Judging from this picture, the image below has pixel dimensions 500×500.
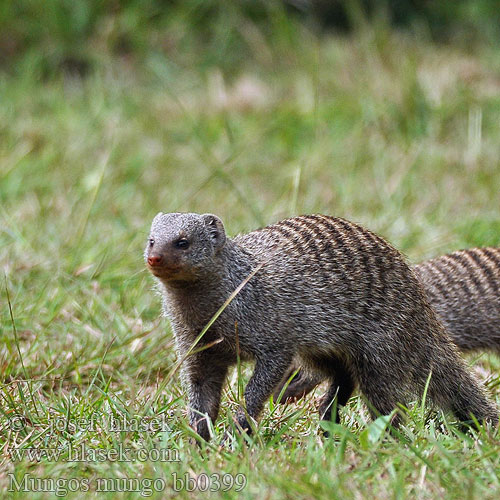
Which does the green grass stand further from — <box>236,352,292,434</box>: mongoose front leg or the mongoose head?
the mongoose head

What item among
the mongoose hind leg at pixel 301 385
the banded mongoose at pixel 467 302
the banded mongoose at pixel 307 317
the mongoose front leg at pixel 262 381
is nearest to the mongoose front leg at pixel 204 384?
the banded mongoose at pixel 307 317

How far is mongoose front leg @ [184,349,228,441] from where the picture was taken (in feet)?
7.31

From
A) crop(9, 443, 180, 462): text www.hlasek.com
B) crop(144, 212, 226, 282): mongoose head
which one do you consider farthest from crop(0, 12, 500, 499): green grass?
crop(144, 212, 226, 282): mongoose head

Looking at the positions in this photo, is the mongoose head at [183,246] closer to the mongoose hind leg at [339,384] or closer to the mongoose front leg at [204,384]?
the mongoose front leg at [204,384]

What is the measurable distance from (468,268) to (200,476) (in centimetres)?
135

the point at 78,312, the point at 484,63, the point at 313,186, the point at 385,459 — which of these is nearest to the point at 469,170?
the point at 313,186

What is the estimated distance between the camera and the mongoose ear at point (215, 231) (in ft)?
7.41

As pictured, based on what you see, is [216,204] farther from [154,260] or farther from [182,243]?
[154,260]

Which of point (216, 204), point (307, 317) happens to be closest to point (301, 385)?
point (307, 317)

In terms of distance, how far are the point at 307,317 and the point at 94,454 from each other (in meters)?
0.64

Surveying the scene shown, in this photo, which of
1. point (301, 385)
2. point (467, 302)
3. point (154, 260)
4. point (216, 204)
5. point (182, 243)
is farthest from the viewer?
point (216, 204)

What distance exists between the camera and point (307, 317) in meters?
2.27

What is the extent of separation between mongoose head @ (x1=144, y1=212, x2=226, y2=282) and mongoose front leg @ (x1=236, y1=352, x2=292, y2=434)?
0.26 m

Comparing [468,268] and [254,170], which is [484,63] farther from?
[468,268]
